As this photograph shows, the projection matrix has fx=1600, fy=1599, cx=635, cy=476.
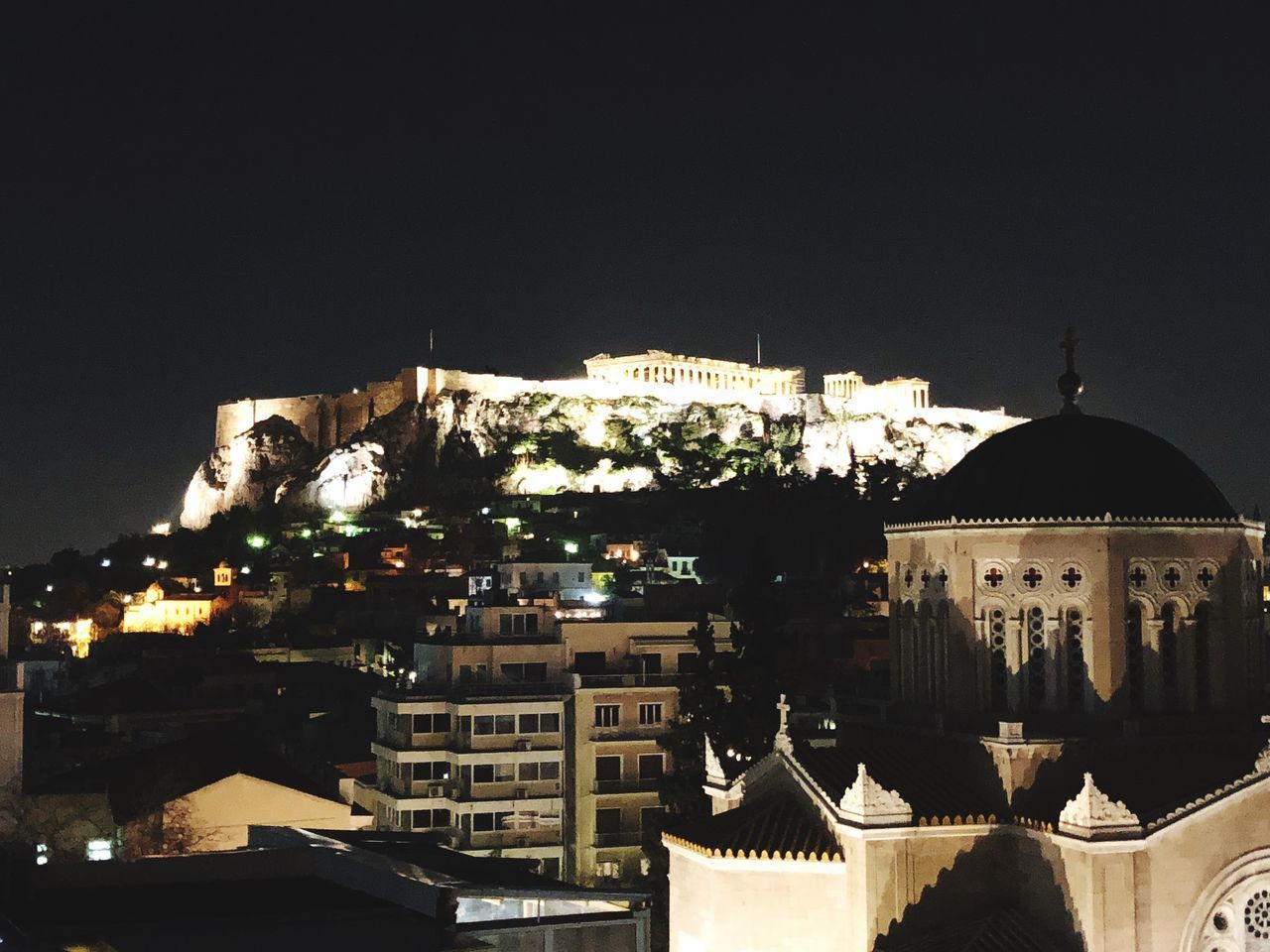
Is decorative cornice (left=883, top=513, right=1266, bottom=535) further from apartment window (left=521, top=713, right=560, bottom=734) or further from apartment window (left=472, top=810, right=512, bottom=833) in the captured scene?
apartment window (left=521, top=713, right=560, bottom=734)

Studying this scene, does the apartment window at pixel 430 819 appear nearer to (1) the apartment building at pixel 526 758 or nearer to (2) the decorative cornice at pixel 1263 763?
(1) the apartment building at pixel 526 758

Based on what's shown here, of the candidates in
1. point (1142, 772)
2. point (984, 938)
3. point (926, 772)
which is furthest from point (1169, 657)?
point (984, 938)

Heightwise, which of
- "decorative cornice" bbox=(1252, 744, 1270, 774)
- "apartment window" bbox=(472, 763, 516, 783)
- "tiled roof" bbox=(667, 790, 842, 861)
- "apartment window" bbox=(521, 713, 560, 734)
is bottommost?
"apartment window" bbox=(472, 763, 516, 783)

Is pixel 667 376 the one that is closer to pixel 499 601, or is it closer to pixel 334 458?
pixel 334 458

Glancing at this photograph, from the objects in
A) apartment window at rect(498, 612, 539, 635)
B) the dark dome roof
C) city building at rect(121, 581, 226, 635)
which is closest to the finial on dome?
the dark dome roof

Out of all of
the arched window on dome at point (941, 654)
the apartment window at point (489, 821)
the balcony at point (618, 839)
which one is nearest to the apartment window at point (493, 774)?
the apartment window at point (489, 821)

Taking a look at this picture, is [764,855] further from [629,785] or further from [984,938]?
[629,785]

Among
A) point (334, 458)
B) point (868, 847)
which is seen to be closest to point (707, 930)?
point (868, 847)
